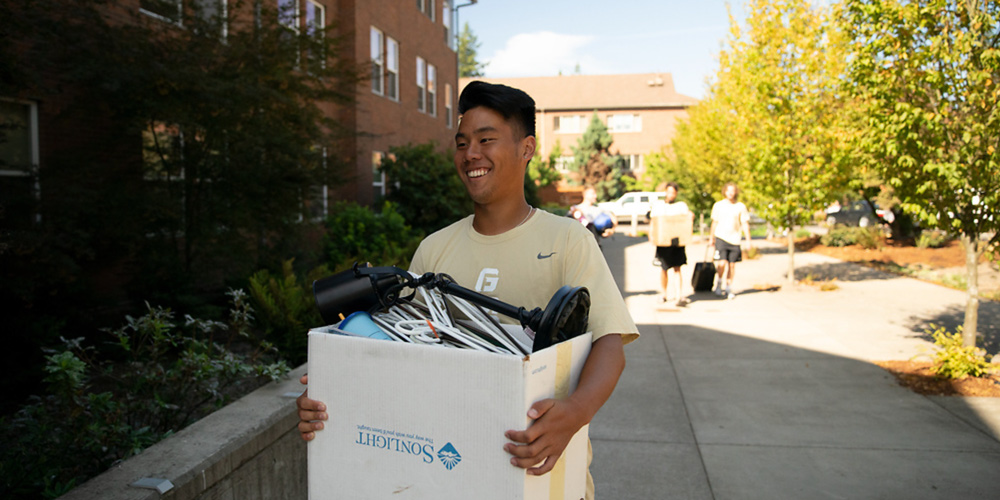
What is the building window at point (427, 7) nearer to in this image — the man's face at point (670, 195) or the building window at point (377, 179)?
the building window at point (377, 179)

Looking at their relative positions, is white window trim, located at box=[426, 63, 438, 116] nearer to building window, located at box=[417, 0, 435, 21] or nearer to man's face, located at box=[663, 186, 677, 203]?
building window, located at box=[417, 0, 435, 21]

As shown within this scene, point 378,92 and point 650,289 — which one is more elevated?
point 378,92

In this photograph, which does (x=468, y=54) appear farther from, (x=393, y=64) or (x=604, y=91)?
(x=393, y=64)

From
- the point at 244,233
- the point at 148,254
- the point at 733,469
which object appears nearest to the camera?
the point at 733,469

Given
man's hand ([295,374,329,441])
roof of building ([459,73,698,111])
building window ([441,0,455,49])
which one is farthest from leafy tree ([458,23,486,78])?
man's hand ([295,374,329,441])

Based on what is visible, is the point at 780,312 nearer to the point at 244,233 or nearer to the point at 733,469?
the point at 733,469

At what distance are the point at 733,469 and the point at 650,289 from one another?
8.00 meters

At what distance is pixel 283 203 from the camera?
24.2ft

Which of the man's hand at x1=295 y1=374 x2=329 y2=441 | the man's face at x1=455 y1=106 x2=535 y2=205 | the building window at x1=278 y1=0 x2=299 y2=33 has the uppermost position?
the building window at x1=278 y1=0 x2=299 y2=33

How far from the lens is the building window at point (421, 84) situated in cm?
2061

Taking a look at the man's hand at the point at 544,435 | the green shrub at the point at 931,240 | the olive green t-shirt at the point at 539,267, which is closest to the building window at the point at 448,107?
the green shrub at the point at 931,240

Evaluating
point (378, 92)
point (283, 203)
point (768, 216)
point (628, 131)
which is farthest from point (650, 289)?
point (628, 131)

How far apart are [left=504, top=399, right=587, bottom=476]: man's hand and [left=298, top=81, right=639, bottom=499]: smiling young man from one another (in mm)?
143

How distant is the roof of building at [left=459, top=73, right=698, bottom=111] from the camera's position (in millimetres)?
48250
